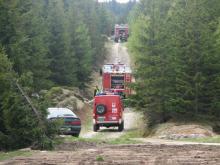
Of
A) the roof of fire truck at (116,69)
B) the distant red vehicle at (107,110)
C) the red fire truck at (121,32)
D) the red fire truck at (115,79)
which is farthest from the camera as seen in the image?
the red fire truck at (121,32)

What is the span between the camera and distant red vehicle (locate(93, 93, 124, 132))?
3057cm

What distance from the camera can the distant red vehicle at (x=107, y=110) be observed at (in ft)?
100

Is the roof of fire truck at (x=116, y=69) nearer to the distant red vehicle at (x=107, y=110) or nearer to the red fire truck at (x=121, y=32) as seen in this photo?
the distant red vehicle at (x=107, y=110)

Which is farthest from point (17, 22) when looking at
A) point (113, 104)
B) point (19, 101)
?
point (19, 101)

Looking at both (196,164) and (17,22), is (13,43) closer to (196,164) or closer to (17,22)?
(17,22)

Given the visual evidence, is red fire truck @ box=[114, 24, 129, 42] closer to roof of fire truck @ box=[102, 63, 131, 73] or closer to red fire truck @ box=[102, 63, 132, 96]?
roof of fire truck @ box=[102, 63, 131, 73]

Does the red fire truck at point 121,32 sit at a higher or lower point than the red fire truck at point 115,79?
higher

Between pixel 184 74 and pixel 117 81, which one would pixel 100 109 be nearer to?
pixel 184 74

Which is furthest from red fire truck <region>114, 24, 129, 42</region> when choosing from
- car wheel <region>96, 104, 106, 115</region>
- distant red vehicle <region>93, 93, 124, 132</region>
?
car wheel <region>96, 104, 106, 115</region>

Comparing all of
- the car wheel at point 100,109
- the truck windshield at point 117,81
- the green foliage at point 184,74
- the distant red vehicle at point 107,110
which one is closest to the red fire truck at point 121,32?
the truck windshield at point 117,81

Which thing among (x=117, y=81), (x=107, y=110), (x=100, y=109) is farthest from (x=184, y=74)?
(x=117, y=81)

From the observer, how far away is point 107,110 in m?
30.7

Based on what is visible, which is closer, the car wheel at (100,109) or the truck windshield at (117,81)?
the car wheel at (100,109)

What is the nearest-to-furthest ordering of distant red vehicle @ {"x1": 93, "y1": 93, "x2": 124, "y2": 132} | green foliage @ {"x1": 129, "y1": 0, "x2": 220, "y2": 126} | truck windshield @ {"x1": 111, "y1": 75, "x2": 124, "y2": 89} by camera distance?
green foliage @ {"x1": 129, "y1": 0, "x2": 220, "y2": 126} → distant red vehicle @ {"x1": 93, "y1": 93, "x2": 124, "y2": 132} → truck windshield @ {"x1": 111, "y1": 75, "x2": 124, "y2": 89}
